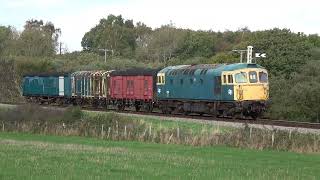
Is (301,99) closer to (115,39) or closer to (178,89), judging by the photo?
(178,89)

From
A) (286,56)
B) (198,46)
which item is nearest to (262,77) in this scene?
(286,56)

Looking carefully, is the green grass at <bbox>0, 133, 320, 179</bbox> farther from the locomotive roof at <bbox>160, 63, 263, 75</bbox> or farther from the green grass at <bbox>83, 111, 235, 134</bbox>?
the locomotive roof at <bbox>160, 63, 263, 75</bbox>

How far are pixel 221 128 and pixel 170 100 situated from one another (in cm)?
1440

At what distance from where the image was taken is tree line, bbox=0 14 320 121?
1941 inches

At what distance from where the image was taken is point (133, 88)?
2105 inches

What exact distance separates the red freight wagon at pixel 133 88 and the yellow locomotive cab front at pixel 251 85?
432 inches

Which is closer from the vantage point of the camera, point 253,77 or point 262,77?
point 253,77

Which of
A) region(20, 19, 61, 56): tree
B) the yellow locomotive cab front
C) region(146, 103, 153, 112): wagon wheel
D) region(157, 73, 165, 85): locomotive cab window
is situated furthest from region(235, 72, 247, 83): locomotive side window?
region(20, 19, 61, 56): tree

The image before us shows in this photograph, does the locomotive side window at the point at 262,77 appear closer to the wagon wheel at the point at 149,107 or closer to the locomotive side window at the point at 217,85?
the locomotive side window at the point at 217,85

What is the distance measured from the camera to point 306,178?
52.9ft

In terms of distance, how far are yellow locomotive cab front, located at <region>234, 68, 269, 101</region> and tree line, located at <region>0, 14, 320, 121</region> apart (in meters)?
6.47

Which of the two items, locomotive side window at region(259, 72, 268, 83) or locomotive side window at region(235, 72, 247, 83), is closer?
locomotive side window at region(235, 72, 247, 83)

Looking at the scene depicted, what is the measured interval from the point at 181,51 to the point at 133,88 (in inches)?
2807

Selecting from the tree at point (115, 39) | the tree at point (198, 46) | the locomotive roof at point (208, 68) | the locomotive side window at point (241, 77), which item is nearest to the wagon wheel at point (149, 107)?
the locomotive roof at point (208, 68)
